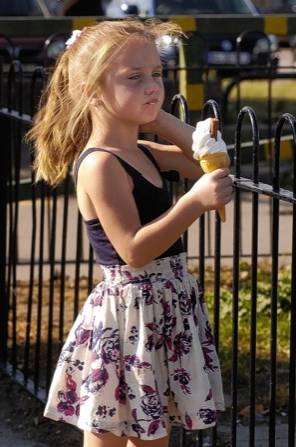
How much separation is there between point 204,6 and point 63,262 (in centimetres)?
1058

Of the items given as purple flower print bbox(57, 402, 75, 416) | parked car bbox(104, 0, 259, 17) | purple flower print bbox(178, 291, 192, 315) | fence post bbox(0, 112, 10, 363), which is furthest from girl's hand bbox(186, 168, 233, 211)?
parked car bbox(104, 0, 259, 17)

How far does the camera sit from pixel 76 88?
136 inches

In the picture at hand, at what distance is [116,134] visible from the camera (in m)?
3.45

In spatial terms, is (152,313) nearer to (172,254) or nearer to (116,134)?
(172,254)

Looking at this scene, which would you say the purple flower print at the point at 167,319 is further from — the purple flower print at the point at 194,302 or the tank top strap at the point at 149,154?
the tank top strap at the point at 149,154

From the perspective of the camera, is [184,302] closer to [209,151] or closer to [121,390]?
[121,390]

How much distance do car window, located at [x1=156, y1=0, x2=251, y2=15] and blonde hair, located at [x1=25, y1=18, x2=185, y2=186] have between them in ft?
38.1

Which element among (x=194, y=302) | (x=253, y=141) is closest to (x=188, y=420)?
(x=194, y=302)

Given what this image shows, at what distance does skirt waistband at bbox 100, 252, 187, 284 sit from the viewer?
11.2ft

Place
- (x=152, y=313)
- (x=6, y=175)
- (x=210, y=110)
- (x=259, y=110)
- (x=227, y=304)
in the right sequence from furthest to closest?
(x=259, y=110) < (x=227, y=304) < (x=6, y=175) < (x=210, y=110) < (x=152, y=313)

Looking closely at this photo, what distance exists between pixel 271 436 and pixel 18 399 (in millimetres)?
1794

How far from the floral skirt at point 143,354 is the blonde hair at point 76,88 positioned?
13.7 inches

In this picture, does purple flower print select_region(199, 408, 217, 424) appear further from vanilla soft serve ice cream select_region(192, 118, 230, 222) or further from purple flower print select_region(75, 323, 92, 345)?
vanilla soft serve ice cream select_region(192, 118, 230, 222)

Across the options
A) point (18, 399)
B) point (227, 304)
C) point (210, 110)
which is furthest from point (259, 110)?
point (210, 110)
